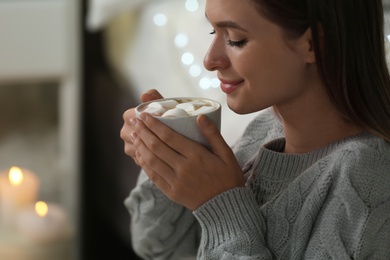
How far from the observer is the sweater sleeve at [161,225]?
3.59ft

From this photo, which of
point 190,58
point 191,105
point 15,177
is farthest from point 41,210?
point 191,105

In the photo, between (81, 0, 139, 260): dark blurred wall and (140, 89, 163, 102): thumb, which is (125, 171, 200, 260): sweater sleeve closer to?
(140, 89, 163, 102): thumb

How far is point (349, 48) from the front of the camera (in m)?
0.83

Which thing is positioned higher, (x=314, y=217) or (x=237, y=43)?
(x=237, y=43)

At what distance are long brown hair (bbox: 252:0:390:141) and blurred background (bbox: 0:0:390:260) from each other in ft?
2.98

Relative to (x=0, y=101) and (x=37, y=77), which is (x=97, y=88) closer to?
(x=37, y=77)

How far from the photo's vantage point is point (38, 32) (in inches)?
91.0

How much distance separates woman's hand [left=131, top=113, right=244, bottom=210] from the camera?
33.8 inches

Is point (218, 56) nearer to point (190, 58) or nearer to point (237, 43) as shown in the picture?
point (237, 43)

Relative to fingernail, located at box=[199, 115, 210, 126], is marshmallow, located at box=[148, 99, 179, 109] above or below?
above

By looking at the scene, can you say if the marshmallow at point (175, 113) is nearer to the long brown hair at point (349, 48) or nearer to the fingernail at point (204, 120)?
the fingernail at point (204, 120)

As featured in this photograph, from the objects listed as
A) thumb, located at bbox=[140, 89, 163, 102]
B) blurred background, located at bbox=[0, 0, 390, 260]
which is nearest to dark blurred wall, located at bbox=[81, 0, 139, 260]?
blurred background, located at bbox=[0, 0, 390, 260]

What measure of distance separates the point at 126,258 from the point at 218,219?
51.2 inches

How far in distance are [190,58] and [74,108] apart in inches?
31.7
